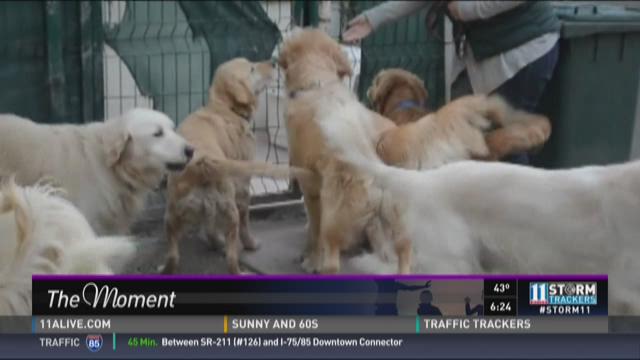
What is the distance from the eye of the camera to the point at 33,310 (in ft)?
9.23

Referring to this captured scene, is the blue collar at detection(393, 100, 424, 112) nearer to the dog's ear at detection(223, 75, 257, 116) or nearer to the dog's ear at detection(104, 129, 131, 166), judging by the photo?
the dog's ear at detection(223, 75, 257, 116)

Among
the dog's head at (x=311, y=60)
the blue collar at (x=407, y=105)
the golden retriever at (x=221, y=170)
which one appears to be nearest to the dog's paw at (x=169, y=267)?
the golden retriever at (x=221, y=170)

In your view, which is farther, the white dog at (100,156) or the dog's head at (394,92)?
the dog's head at (394,92)

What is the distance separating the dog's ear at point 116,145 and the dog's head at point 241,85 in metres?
0.76

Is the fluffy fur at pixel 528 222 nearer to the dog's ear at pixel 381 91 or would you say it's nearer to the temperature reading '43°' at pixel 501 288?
the temperature reading '43°' at pixel 501 288

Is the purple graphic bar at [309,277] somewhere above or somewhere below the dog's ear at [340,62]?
below

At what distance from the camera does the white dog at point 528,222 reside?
3361 millimetres

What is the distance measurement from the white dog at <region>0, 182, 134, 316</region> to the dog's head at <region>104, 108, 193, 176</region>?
5.81 feet

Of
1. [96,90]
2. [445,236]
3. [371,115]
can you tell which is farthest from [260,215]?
[445,236]

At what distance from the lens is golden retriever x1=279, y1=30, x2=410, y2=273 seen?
156 inches

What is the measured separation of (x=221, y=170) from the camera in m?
4.82

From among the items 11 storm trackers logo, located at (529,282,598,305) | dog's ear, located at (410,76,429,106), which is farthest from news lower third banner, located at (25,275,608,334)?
dog's ear, located at (410,76,429,106)

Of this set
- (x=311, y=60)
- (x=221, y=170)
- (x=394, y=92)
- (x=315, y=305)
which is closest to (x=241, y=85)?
(x=311, y=60)

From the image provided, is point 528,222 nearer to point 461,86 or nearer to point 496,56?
point 496,56
